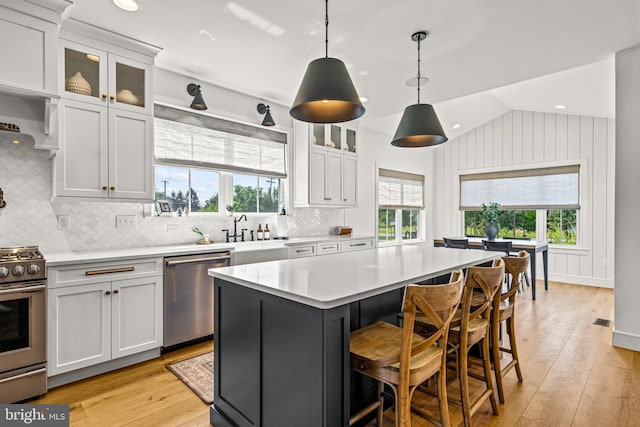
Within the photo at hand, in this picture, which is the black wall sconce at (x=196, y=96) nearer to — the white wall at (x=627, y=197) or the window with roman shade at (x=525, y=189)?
the white wall at (x=627, y=197)

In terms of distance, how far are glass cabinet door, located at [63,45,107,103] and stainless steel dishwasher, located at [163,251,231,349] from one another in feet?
4.85

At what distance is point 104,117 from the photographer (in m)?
2.77

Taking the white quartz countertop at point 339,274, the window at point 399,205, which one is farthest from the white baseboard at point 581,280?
the white quartz countertop at point 339,274

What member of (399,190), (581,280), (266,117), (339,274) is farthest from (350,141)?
(581,280)

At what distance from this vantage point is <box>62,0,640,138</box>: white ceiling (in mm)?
2389

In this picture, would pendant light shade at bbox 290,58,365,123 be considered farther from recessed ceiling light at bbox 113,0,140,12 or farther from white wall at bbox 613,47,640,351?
→ white wall at bbox 613,47,640,351

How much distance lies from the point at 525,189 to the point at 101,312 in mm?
6763

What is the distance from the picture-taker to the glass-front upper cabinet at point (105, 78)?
2.62 m

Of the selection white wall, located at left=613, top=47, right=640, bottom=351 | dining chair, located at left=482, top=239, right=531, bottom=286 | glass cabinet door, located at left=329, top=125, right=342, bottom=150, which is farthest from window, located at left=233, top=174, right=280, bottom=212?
white wall, located at left=613, top=47, right=640, bottom=351

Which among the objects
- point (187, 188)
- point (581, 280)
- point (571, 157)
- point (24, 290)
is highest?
point (571, 157)

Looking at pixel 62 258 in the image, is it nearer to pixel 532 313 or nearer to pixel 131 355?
pixel 131 355

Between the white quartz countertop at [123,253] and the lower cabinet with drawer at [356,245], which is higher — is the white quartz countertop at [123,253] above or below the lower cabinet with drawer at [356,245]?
above

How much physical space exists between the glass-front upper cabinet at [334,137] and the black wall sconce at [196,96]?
1487 millimetres

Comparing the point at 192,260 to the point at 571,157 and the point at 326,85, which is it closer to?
the point at 326,85
